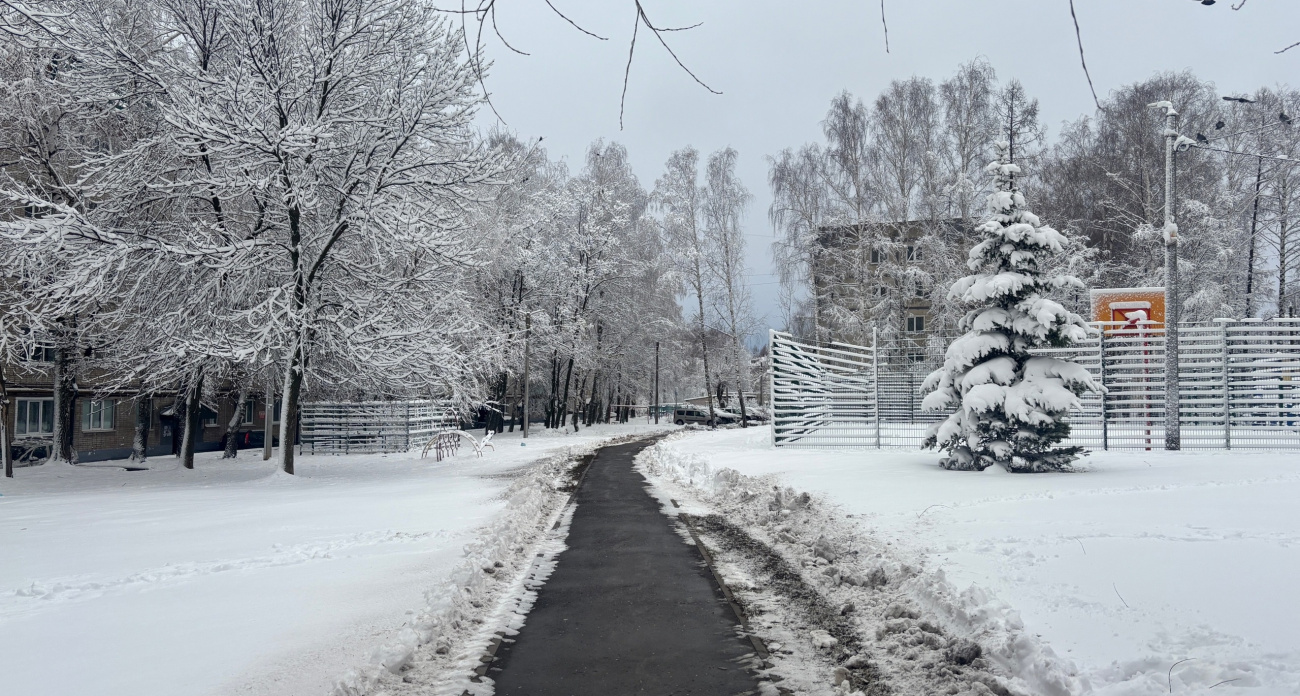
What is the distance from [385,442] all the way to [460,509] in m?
17.5

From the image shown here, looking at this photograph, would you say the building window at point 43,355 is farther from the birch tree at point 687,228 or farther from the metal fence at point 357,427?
the birch tree at point 687,228

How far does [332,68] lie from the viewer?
58.9 feet

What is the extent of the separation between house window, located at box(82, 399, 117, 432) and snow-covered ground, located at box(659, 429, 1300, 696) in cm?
2863

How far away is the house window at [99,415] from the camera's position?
29547 millimetres

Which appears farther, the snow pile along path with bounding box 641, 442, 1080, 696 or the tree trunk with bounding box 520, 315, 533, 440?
the tree trunk with bounding box 520, 315, 533, 440

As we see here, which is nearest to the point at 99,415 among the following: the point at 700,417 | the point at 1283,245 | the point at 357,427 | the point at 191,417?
the point at 357,427

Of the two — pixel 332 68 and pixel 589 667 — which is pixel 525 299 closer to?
pixel 332 68

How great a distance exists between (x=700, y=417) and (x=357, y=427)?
31.3 m

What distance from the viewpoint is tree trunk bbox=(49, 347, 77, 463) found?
2216 centimetres

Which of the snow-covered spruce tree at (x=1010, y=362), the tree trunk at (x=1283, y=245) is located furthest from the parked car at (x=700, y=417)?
the snow-covered spruce tree at (x=1010, y=362)

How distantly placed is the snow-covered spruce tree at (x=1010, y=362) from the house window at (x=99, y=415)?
30076 mm

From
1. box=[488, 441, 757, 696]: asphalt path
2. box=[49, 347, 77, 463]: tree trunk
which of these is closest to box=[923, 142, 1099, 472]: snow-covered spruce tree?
box=[488, 441, 757, 696]: asphalt path

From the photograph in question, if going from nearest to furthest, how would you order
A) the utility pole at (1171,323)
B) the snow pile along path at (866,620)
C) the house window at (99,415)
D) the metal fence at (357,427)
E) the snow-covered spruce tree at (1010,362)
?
the snow pile along path at (866,620) → the snow-covered spruce tree at (1010,362) → the utility pole at (1171,323) → the metal fence at (357,427) → the house window at (99,415)

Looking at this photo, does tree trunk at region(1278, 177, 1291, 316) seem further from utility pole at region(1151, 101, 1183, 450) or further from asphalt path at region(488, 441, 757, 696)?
asphalt path at region(488, 441, 757, 696)
